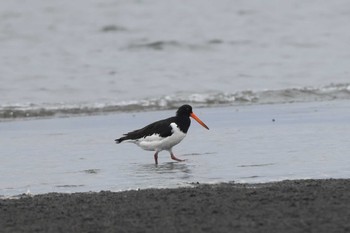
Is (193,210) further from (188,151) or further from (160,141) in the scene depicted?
(188,151)

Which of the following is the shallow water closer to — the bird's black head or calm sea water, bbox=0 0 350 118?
the bird's black head

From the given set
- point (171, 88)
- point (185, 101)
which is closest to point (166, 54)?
point (171, 88)

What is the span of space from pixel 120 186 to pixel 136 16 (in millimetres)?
19985

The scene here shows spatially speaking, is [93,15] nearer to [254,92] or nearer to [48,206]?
[254,92]

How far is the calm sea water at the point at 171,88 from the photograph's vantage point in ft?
34.1

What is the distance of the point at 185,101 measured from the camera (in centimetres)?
1802

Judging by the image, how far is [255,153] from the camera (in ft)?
36.4

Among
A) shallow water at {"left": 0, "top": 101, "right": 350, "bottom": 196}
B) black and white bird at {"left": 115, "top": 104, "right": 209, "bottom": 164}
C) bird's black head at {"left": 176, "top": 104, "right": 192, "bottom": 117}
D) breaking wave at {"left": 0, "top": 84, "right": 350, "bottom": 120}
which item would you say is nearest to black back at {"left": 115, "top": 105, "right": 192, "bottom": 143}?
black and white bird at {"left": 115, "top": 104, "right": 209, "bottom": 164}

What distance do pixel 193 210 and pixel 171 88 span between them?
1249 cm

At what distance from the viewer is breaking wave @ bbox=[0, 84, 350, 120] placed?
1727 centimetres

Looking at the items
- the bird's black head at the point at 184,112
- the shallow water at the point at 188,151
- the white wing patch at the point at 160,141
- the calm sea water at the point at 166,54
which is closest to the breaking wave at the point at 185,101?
the calm sea water at the point at 166,54

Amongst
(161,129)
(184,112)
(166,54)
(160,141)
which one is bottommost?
(160,141)

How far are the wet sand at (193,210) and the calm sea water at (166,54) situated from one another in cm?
932

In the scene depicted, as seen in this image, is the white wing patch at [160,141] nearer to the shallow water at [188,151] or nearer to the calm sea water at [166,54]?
the shallow water at [188,151]
